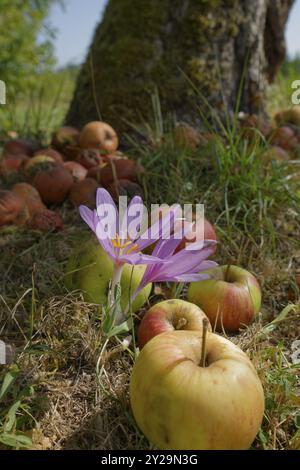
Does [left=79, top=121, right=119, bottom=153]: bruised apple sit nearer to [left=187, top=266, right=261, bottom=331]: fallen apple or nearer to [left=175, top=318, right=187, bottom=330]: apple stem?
[left=187, top=266, right=261, bottom=331]: fallen apple

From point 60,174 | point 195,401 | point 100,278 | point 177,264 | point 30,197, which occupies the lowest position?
point 195,401

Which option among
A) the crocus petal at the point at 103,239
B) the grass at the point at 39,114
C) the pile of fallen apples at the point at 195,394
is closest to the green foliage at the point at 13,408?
the pile of fallen apples at the point at 195,394

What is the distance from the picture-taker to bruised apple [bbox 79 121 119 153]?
319cm

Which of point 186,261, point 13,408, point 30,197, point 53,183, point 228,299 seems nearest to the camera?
point 13,408

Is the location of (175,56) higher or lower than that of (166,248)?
higher

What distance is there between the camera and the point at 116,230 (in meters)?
1.87

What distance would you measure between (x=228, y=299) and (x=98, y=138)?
1598 millimetres

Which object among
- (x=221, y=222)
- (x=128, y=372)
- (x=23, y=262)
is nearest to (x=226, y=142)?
(x=221, y=222)

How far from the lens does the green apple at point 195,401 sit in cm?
131

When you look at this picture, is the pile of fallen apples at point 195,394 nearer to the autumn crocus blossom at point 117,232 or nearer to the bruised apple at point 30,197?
the autumn crocus blossom at point 117,232

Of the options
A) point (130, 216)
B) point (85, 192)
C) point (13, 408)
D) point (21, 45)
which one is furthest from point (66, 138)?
point (21, 45)

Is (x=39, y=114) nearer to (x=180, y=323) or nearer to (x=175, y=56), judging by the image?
(x=175, y=56)

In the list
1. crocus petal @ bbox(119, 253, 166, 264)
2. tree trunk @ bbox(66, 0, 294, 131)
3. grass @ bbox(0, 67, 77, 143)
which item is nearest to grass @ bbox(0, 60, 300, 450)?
crocus petal @ bbox(119, 253, 166, 264)

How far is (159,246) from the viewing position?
1.79m
